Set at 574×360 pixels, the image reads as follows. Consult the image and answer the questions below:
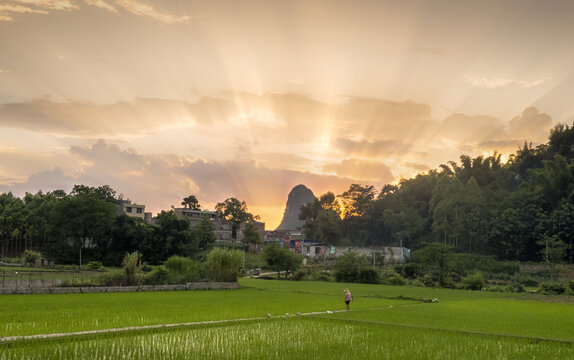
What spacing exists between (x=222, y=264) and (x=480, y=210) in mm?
50518

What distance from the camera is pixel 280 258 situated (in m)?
61.3

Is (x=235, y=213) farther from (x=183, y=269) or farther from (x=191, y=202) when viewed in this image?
(x=183, y=269)

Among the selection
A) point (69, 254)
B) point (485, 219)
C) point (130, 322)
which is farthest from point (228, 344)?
point (485, 219)

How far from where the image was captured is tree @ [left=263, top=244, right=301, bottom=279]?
6138 cm

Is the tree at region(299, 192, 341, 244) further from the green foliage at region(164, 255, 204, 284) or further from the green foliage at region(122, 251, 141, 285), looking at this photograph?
the green foliage at region(122, 251, 141, 285)


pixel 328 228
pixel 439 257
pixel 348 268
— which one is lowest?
pixel 348 268

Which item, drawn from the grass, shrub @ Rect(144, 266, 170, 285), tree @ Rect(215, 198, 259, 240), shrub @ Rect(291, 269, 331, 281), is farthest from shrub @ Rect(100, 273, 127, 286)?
tree @ Rect(215, 198, 259, 240)

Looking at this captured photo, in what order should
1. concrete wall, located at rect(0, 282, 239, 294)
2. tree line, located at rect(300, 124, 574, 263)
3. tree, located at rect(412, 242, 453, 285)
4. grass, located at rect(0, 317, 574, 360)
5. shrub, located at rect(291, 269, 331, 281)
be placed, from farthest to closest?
tree line, located at rect(300, 124, 574, 263)
shrub, located at rect(291, 269, 331, 281)
tree, located at rect(412, 242, 453, 285)
concrete wall, located at rect(0, 282, 239, 294)
grass, located at rect(0, 317, 574, 360)

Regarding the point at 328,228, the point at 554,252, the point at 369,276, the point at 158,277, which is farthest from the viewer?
the point at 328,228

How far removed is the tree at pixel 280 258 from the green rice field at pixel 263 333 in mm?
38719

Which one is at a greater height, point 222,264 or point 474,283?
point 222,264

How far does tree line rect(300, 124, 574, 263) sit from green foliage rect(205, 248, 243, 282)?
1255 inches

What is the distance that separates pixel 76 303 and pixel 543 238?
200ft

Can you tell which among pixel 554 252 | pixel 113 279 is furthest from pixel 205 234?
pixel 554 252
